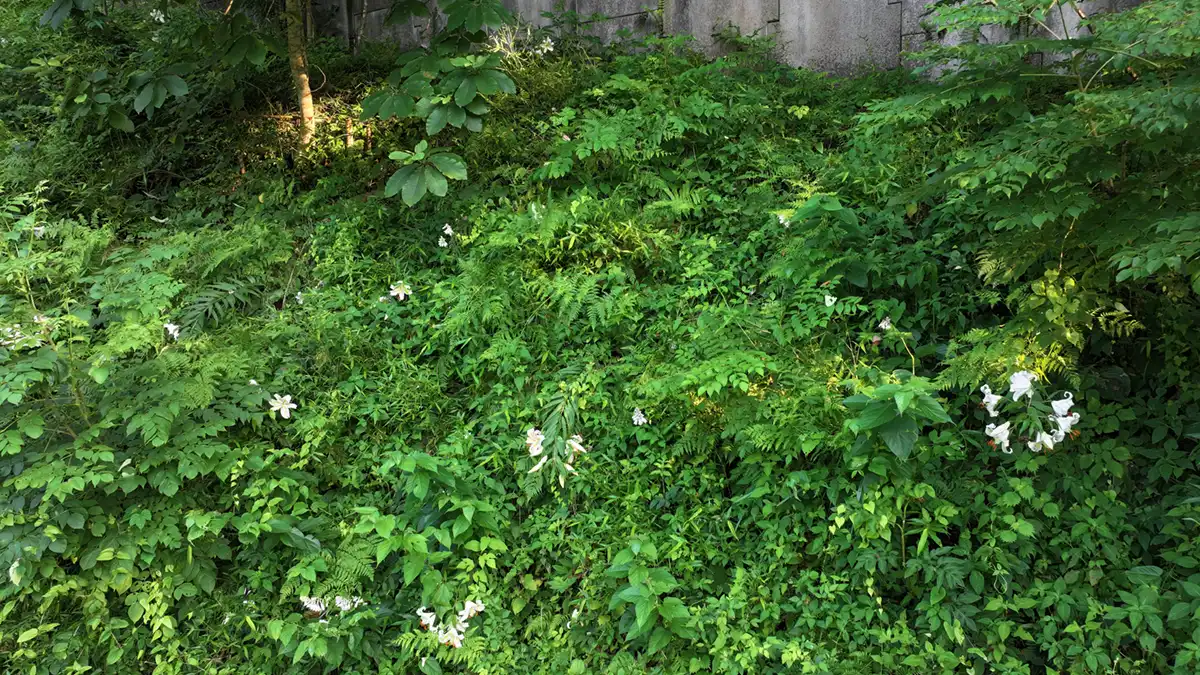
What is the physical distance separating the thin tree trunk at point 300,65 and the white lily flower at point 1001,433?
4.50m

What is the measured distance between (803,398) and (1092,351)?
1.17 metres

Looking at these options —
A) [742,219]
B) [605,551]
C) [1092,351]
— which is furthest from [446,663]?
[1092,351]

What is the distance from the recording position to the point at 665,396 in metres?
3.20

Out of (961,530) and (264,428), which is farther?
(264,428)

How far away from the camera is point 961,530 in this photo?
2762mm

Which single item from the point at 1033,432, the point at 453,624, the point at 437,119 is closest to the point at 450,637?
the point at 453,624

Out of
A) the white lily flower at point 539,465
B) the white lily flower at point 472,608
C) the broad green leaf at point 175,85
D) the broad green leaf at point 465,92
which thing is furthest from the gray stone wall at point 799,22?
the white lily flower at point 472,608

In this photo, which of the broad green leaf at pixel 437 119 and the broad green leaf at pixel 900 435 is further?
the broad green leaf at pixel 437 119

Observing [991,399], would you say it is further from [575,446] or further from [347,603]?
[347,603]

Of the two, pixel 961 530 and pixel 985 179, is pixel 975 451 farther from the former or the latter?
pixel 985 179

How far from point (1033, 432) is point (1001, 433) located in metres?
0.13

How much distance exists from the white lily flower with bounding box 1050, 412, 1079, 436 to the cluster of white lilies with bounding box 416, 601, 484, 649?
7.17 ft

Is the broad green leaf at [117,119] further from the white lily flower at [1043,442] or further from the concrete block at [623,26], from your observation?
the white lily flower at [1043,442]

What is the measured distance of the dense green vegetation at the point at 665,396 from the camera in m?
2.61
